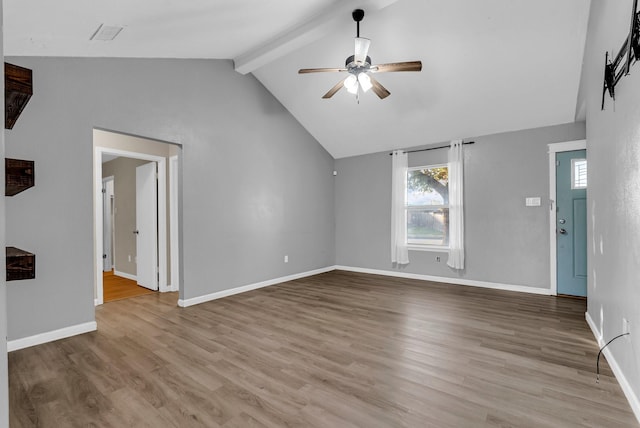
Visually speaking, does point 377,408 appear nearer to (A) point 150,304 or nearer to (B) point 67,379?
(B) point 67,379

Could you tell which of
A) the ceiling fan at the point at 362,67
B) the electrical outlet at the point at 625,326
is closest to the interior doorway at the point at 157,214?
the ceiling fan at the point at 362,67

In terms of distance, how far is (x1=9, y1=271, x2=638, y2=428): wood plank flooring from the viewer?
1.80 metres

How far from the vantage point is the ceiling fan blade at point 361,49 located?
2.97 meters

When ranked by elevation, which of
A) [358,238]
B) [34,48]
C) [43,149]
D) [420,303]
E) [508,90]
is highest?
[508,90]

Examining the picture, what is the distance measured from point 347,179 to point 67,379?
17.3 feet

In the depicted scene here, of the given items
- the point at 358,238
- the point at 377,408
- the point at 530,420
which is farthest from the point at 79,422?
the point at 358,238

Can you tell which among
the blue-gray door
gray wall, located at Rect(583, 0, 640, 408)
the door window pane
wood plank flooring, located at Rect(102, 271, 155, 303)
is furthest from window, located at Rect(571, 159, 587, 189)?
wood plank flooring, located at Rect(102, 271, 155, 303)

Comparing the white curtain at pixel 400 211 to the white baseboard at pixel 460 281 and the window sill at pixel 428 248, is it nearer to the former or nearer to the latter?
the window sill at pixel 428 248

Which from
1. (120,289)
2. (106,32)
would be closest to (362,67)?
(106,32)

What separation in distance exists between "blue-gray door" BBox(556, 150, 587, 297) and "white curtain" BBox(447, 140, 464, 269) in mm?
1240

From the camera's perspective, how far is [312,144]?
242 inches

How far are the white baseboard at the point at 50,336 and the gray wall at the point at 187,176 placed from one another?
43mm

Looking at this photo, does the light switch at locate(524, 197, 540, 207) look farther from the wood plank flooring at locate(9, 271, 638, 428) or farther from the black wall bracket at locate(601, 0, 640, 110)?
the black wall bracket at locate(601, 0, 640, 110)

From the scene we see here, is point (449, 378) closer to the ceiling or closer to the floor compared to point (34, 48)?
closer to the floor
